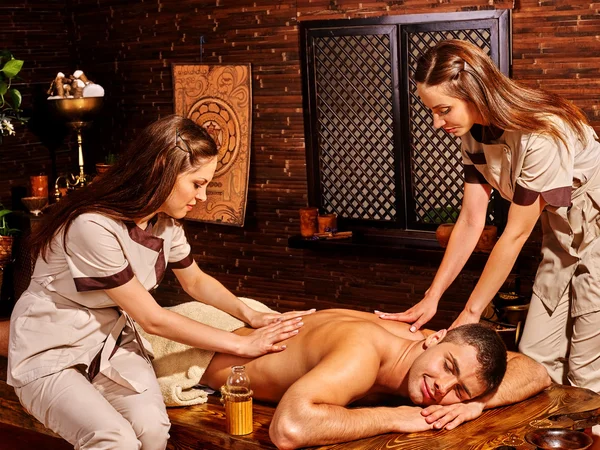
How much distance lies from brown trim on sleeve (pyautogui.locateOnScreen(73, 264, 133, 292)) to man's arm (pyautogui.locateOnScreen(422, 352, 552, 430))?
3.42 ft

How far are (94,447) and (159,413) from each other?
0.24 m

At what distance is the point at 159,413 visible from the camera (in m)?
2.96

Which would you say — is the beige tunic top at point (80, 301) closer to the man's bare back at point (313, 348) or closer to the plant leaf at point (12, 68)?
the man's bare back at point (313, 348)

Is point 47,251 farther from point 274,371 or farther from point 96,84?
point 96,84

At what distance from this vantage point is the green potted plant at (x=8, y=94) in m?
5.49

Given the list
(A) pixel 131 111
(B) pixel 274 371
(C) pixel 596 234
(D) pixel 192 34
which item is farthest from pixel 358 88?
(B) pixel 274 371

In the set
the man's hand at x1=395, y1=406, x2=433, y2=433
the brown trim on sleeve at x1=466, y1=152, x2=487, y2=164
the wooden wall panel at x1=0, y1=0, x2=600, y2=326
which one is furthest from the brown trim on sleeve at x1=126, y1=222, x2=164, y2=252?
the wooden wall panel at x1=0, y1=0, x2=600, y2=326

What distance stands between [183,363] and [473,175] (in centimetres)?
131

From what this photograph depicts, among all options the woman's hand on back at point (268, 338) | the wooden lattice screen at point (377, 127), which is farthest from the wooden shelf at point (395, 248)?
the woman's hand on back at point (268, 338)

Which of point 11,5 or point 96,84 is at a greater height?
point 11,5

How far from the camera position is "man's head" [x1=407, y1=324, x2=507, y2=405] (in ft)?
9.23

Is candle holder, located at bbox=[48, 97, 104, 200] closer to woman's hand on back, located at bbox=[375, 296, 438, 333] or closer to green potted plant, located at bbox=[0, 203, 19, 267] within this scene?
green potted plant, located at bbox=[0, 203, 19, 267]

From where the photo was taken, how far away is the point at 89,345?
9.97 feet

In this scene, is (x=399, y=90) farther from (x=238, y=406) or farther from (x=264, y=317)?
(x=238, y=406)
